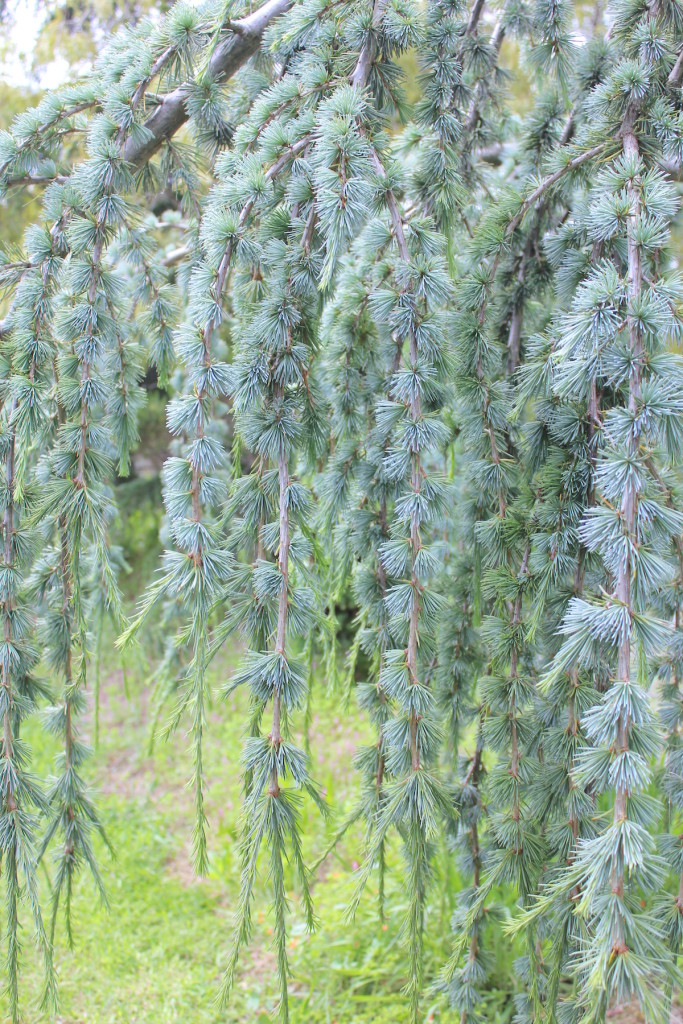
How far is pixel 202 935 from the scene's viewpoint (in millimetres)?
2531

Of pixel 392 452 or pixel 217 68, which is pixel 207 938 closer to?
pixel 392 452

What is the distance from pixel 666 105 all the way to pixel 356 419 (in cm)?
76

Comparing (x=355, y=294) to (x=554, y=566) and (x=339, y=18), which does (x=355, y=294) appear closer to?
(x=339, y=18)

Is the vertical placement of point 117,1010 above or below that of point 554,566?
below

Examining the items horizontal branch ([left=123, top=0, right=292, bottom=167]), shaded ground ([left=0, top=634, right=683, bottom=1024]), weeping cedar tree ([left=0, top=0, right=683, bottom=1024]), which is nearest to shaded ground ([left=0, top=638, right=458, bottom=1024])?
shaded ground ([left=0, top=634, right=683, bottom=1024])

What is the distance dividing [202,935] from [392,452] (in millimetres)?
2037

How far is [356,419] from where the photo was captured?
1.52 m

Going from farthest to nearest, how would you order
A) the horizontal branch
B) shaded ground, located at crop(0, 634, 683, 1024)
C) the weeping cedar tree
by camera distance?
shaded ground, located at crop(0, 634, 683, 1024) < the horizontal branch < the weeping cedar tree

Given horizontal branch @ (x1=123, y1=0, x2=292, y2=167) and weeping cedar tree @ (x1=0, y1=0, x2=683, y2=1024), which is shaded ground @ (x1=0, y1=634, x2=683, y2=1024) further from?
horizontal branch @ (x1=123, y1=0, x2=292, y2=167)

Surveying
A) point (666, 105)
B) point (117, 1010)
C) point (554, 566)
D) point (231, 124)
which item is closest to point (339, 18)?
point (231, 124)

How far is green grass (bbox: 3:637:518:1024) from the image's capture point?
2170mm

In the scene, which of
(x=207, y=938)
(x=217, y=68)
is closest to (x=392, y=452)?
(x=217, y=68)

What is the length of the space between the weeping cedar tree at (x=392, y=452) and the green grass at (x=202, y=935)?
546 millimetres

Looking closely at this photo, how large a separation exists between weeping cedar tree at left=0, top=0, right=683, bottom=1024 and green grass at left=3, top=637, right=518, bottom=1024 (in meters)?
0.55
